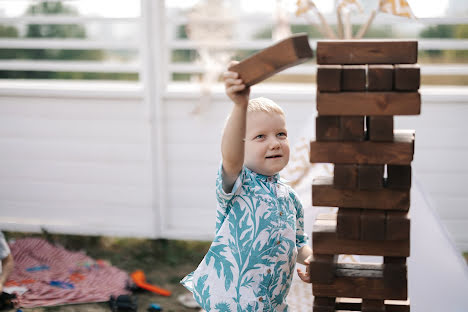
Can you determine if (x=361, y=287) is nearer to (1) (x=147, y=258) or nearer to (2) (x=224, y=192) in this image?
(2) (x=224, y=192)

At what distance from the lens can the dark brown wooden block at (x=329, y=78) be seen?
5.85ft

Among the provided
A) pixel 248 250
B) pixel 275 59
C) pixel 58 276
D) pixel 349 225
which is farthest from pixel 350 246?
pixel 58 276

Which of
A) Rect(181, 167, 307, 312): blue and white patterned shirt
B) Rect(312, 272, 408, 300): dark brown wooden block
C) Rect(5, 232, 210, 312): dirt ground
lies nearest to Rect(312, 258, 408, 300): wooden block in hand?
Rect(312, 272, 408, 300): dark brown wooden block

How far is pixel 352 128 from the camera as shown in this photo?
180cm

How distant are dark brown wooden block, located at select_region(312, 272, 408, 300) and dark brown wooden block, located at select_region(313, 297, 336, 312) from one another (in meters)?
0.04

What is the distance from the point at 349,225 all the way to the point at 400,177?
0.64 feet

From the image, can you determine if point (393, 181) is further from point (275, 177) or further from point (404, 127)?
point (404, 127)

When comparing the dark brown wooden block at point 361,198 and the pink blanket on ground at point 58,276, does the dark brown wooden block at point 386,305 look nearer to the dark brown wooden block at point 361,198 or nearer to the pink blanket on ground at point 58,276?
the dark brown wooden block at point 361,198

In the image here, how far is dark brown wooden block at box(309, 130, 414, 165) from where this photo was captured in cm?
178

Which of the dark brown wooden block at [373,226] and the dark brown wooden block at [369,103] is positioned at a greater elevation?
the dark brown wooden block at [369,103]

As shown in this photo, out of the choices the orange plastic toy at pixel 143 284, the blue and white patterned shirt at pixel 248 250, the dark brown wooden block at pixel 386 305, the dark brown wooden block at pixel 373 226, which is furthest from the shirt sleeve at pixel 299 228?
the orange plastic toy at pixel 143 284

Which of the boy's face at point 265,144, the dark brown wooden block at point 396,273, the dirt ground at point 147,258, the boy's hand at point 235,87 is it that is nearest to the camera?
the boy's hand at point 235,87

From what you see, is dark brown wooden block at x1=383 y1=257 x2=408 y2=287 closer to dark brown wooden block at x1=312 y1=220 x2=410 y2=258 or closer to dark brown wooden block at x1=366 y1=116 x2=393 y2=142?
dark brown wooden block at x1=312 y1=220 x2=410 y2=258

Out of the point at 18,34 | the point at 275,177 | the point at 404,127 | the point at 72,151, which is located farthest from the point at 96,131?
the point at 18,34
